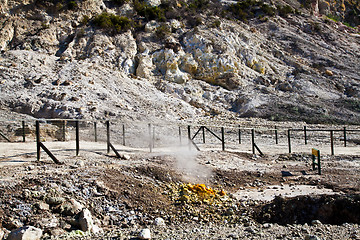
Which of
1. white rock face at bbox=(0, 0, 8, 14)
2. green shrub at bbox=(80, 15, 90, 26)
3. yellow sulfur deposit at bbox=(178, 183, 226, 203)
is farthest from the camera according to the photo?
green shrub at bbox=(80, 15, 90, 26)

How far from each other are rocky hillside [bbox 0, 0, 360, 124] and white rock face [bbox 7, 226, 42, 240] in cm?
1388

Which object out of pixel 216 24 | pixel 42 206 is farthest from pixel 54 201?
pixel 216 24

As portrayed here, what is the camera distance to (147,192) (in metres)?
6.19

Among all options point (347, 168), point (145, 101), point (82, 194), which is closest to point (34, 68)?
point (145, 101)

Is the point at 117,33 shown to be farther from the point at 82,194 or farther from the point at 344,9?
the point at 344,9

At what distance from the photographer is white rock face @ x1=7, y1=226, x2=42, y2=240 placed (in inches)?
154

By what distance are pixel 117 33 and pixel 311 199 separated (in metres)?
26.3

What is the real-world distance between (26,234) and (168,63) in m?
23.1

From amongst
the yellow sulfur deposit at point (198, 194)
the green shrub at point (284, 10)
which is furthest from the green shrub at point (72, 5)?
the yellow sulfur deposit at point (198, 194)

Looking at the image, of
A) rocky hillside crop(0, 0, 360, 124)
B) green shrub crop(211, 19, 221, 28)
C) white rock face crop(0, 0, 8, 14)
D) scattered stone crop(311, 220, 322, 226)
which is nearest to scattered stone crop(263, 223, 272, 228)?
scattered stone crop(311, 220, 322, 226)

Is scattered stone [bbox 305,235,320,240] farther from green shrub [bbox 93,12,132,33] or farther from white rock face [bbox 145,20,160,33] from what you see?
white rock face [bbox 145,20,160,33]

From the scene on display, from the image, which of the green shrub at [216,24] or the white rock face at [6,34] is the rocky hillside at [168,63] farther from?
the green shrub at [216,24]

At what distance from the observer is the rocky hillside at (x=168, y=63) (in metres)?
20.2

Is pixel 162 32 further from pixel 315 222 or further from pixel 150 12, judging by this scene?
pixel 315 222
